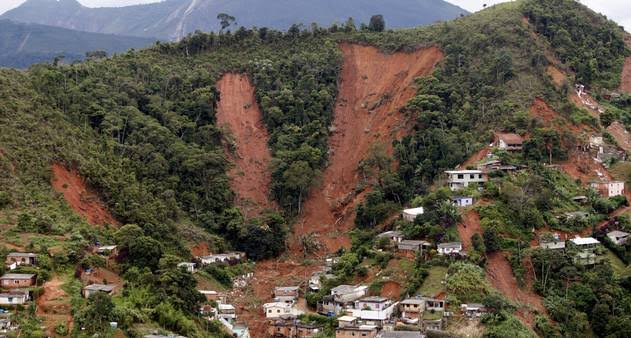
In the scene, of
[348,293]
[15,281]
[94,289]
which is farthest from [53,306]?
[348,293]

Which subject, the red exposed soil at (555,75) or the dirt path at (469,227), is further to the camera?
the red exposed soil at (555,75)

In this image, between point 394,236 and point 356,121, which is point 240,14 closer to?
point 356,121

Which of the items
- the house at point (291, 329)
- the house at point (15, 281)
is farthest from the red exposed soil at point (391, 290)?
the house at point (15, 281)

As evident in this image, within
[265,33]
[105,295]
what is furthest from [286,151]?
[105,295]

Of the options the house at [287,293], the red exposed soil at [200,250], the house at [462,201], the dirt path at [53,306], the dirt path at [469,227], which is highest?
the house at [462,201]

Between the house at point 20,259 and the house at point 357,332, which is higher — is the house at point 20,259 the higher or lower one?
the higher one

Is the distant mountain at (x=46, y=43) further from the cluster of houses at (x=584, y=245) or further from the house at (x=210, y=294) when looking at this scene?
the cluster of houses at (x=584, y=245)

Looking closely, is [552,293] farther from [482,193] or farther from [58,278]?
[58,278]
